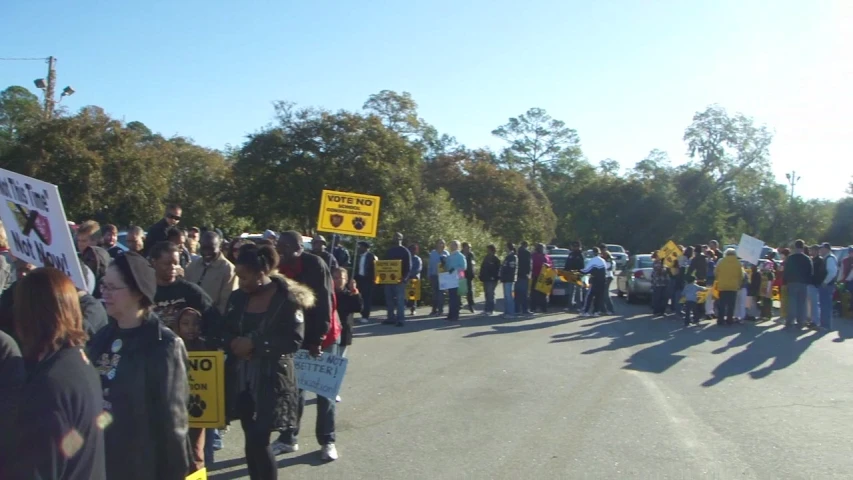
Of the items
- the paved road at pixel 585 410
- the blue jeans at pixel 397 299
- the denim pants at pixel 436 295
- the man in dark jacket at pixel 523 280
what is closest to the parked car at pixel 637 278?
the man in dark jacket at pixel 523 280

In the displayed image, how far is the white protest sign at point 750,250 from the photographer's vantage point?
60.3 feet

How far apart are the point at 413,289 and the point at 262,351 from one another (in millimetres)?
14150

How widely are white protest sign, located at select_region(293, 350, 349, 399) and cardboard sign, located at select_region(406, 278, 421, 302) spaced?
12157 millimetres

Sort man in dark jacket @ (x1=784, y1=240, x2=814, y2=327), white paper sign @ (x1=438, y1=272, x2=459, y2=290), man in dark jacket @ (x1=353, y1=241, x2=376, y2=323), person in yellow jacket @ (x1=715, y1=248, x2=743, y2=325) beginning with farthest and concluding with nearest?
1. white paper sign @ (x1=438, y1=272, x2=459, y2=290)
2. man in dark jacket @ (x1=353, y1=241, x2=376, y2=323)
3. person in yellow jacket @ (x1=715, y1=248, x2=743, y2=325)
4. man in dark jacket @ (x1=784, y1=240, x2=814, y2=327)

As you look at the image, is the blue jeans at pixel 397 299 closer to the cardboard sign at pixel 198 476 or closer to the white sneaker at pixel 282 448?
the white sneaker at pixel 282 448

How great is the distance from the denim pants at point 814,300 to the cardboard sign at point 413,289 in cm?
830

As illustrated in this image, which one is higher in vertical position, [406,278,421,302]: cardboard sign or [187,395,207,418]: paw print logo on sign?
[406,278,421,302]: cardboard sign

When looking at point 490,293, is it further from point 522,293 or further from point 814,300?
point 814,300

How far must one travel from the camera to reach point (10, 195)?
5164 millimetres

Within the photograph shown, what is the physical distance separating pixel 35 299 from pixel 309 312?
3325mm

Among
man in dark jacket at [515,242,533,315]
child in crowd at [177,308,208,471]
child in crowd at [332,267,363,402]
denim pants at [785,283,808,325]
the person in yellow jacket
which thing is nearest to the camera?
child in crowd at [177,308,208,471]

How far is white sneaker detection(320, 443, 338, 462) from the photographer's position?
6660mm

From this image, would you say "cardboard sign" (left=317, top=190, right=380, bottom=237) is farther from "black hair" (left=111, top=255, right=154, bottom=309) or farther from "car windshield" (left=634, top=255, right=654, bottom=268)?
"car windshield" (left=634, top=255, right=654, bottom=268)

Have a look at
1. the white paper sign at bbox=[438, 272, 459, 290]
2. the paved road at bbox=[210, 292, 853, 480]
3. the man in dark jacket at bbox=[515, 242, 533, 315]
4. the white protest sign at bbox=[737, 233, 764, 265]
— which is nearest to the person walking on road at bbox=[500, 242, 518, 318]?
the man in dark jacket at bbox=[515, 242, 533, 315]
